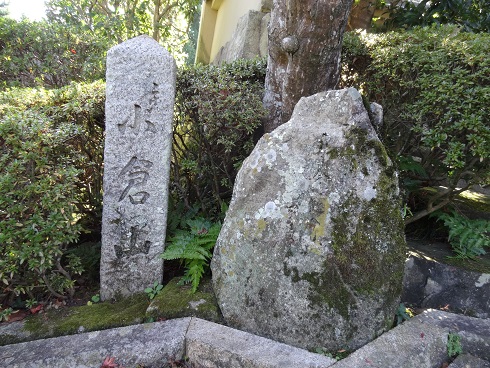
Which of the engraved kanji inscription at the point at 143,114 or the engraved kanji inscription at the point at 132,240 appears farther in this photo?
the engraved kanji inscription at the point at 132,240

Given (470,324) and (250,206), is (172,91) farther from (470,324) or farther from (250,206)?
(470,324)

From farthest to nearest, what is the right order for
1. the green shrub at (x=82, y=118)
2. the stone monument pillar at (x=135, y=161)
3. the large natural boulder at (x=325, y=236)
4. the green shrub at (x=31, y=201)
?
the green shrub at (x=82, y=118) < the stone monument pillar at (x=135, y=161) < the green shrub at (x=31, y=201) < the large natural boulder at (x=325, y=236)

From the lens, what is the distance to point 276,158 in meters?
2.48

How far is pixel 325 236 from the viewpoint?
2.34 meters

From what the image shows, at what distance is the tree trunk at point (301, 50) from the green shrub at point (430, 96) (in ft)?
1.82

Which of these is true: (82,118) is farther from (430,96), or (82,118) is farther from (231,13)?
(231,13)

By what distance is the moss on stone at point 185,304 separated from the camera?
2.60 meters

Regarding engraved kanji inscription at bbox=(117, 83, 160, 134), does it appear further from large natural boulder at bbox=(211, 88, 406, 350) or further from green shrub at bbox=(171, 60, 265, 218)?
large natural boulder at bbox=(211, 88, 406, 350)

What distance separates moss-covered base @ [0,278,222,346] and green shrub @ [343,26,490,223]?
6.17 ft

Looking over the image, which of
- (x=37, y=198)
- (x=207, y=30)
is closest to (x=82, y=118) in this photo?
(x=37, y=198)

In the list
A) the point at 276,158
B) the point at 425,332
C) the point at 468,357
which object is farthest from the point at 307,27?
the point at 468,357

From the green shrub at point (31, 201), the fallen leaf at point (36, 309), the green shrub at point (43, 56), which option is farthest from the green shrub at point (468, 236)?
the green shrub at point (43, 56)

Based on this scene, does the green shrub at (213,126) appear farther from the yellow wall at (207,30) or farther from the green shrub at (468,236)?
the yellow wall at (207,30)

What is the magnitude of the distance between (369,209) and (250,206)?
82 centimetres
